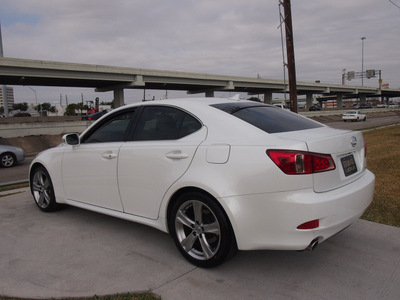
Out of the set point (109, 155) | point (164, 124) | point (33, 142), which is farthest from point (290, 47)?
point (33, 142)

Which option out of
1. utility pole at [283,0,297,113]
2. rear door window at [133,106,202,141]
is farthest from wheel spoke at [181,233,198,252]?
utility pole at [283,0,297,113]

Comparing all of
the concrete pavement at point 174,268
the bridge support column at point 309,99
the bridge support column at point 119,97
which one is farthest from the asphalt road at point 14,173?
the bridge support column at point 309,99

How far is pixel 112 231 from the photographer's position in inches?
165

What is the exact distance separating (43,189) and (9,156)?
29.3 ft

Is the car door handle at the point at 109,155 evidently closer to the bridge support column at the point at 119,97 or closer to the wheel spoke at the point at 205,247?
the wheel spoke at the point at 205,247

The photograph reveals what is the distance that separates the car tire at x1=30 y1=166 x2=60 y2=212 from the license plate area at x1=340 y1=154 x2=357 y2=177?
3.88 meters

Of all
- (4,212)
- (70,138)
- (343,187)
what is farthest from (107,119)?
(343,187)

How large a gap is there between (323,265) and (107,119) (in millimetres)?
2957

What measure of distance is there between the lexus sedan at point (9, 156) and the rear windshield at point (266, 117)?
1155 centimetres

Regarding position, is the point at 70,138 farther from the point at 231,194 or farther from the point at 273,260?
the point at 273,260

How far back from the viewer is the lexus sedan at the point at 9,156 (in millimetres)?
12406

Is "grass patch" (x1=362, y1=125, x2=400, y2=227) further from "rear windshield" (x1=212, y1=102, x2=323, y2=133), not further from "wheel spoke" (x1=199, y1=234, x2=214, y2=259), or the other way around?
"wheel spoke" (x1=199, y1=234, x2=214, y2=259)

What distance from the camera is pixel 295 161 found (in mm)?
2666

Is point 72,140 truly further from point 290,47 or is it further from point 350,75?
point 350,75
